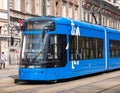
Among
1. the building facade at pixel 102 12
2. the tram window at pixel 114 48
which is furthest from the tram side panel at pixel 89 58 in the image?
the building facade at pixel 102 12

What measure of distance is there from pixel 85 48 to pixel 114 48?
743 centimetres

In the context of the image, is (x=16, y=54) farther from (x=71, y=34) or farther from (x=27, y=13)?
(x=71, y=34)


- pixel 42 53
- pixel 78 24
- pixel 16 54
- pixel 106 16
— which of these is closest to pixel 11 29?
pixel 16 54

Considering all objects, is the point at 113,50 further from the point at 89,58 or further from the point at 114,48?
the point at 89,58

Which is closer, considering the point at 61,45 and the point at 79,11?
the point at 61,45

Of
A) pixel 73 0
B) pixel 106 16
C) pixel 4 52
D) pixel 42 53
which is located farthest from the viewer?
pixel 106 16

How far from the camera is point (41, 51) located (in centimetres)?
2116

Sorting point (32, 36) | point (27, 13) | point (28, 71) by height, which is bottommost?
point (28, 71)

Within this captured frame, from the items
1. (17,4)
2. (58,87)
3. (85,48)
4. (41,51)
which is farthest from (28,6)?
(58,87)

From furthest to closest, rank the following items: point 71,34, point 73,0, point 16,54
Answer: point 73,0
point 16,54
point 71,34

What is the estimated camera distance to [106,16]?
252 feet

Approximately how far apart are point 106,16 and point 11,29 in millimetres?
36010

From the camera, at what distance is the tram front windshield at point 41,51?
69.5ft

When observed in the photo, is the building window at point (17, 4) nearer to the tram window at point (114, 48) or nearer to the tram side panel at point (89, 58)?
the tram window at point (114, 48)
